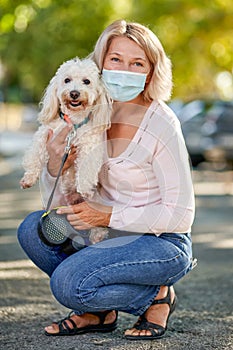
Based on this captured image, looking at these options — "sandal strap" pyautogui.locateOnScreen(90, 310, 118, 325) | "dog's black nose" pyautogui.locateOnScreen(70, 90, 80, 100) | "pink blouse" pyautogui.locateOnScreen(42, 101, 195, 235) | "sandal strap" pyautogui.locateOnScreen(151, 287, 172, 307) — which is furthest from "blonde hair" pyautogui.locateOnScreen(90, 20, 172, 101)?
"sandal strap" pyautogui.locateOnScreen(90, 310, 118, 325)

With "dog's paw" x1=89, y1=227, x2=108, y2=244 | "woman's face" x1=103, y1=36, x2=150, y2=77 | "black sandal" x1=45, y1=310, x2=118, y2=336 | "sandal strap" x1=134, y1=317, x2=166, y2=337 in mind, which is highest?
"woman's face" x1=103, y1=36, x2=150, y2=77

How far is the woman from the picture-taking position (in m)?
4.92

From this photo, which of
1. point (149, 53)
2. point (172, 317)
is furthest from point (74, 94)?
point (172, 317)

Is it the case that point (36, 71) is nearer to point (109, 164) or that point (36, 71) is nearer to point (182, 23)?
point (182, 23)

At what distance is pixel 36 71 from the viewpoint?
4206 centimetres

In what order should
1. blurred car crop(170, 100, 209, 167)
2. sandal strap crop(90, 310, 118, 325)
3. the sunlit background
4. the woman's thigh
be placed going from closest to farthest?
1. the woman's thigh
2. sandal strap crop(90, 310, 118, 325)
3. the sunlit background
4. blurred car crop(170, 100, 209, 167)

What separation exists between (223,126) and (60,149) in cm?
1534

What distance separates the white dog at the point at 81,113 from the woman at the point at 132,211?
64 mm

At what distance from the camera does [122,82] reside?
201 inches

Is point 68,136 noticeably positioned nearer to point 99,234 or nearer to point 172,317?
point 99,234

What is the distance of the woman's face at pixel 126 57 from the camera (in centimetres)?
512

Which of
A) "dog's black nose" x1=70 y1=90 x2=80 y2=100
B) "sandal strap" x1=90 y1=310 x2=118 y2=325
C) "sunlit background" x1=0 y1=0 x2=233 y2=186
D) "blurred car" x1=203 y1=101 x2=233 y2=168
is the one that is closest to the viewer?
"dog's black nose" x1=70 y1=90 x2=80 y2=100

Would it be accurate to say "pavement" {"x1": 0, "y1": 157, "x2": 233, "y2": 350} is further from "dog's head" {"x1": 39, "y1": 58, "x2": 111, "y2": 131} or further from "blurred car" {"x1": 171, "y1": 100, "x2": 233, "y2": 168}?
"blurred car" {"x1": 171, "y1": 100, "x2": 233, "y2": 168}

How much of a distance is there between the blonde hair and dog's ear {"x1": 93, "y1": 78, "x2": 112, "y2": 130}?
16cm
